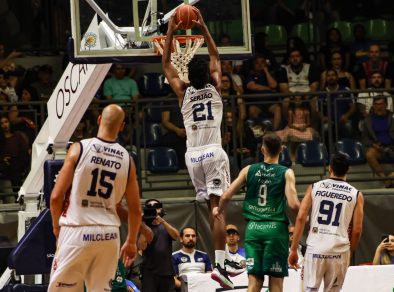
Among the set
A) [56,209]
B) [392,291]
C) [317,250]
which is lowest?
[392,291]

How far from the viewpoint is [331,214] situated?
15133mm

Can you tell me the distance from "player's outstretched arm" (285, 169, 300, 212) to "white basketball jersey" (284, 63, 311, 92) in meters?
8.54

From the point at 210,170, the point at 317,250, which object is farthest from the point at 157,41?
the point at 317,250

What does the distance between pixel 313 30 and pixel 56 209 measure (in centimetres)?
1349

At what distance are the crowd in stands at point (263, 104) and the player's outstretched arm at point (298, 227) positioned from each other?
5888mm

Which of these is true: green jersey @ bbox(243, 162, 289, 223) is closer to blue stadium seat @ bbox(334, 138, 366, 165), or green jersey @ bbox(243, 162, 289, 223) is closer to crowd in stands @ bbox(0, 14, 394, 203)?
crowd in stands @ bbox(0, 14, 394, 203)

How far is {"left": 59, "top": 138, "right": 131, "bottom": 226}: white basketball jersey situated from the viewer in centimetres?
1211

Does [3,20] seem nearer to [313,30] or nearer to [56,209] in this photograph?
[313,30]

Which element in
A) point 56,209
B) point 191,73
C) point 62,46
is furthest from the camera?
point 62,46

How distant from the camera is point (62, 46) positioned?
24281 mm

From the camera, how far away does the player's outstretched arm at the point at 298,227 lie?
47.6ft

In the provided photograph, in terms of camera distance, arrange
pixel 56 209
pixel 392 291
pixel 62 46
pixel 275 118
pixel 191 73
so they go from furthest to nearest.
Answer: pixel 62 46 < pixel 275 118 < pixel 392 291 < pixel 191 73 < pixel 56 209

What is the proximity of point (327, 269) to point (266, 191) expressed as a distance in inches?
58.0

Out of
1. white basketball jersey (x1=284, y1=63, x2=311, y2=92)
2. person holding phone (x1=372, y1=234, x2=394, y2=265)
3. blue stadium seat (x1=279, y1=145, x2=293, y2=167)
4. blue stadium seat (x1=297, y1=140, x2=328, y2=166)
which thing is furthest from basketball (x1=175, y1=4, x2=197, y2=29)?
white basketball jersey (x1=284, y1=63, x2=311, y2=92)
